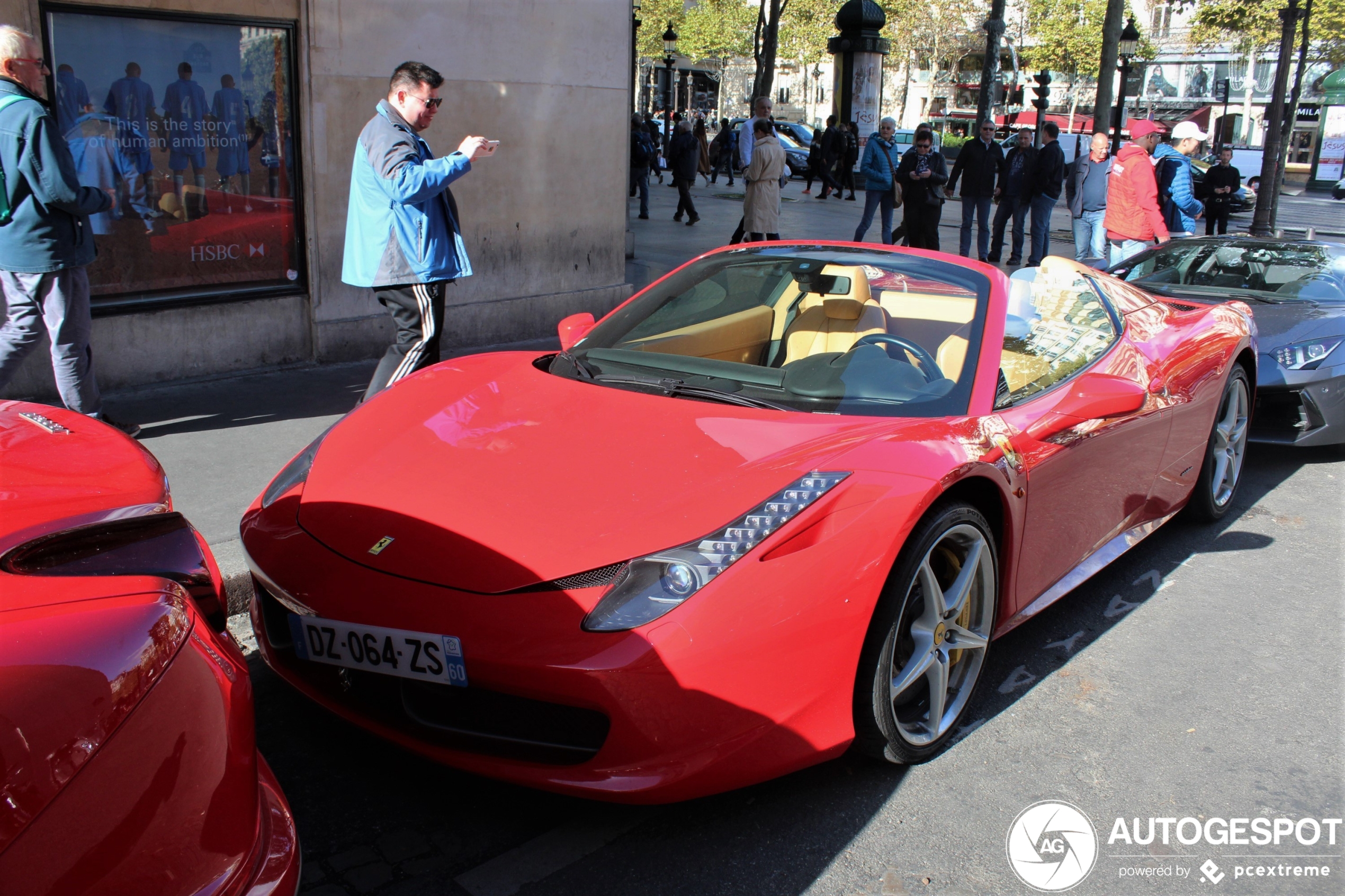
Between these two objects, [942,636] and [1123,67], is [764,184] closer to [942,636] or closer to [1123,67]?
[942,636]

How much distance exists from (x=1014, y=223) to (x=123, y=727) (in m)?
14.1

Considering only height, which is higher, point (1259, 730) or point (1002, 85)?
point (1002, 85)

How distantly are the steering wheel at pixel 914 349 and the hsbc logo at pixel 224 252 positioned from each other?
464 centimetres

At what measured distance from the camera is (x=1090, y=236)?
11422 mm

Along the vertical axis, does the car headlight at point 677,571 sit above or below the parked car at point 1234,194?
below

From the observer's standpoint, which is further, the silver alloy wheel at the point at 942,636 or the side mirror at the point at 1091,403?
the side mirror at the point at 1091,403

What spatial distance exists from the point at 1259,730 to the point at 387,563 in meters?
2.54

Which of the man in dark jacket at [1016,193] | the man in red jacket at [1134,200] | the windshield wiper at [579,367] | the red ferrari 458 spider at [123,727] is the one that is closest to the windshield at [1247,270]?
the man in red jacket at [1134,200]

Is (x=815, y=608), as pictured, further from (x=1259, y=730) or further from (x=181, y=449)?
(x=181, y=449)

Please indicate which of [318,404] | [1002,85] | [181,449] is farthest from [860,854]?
[1002,85]

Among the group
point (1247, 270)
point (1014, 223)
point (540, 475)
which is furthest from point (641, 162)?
point (540, 475)

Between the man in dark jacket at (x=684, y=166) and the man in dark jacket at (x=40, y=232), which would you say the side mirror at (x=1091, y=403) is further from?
the man in dark jacket at (x=684, y=166)

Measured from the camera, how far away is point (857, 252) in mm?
4004

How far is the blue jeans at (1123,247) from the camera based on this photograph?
9.60 metres
